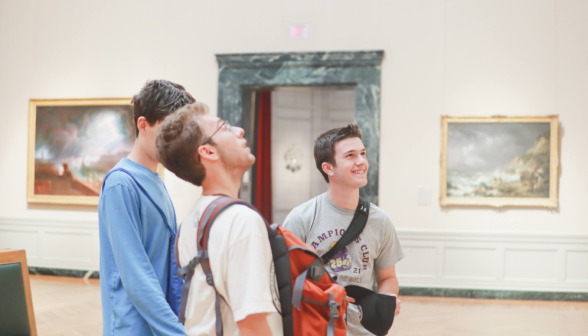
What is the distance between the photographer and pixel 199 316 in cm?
127

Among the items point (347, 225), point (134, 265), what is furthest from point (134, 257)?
point (347, 225)

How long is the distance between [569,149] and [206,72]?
5.48 m

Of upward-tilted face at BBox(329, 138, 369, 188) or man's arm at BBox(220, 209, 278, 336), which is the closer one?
man's arm at BBox(220, 209, 278, 336)

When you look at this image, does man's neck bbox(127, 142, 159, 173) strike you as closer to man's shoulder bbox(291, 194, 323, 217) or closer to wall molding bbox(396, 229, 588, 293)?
man's shoulder bbox(291, 194, 323, 217)

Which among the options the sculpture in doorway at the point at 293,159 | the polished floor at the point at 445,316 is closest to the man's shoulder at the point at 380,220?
the polished floor at the point at 445,316

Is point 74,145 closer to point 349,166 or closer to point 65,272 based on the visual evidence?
point 65,272

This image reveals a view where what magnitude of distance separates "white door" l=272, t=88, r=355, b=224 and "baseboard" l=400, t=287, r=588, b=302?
4.70 metres

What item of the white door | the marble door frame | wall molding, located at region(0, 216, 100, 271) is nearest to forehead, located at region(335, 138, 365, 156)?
the marble door frame

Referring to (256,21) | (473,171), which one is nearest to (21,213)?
(256,21)

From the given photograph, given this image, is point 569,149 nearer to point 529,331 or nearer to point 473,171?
point 473,171

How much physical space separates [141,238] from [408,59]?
20.6ft

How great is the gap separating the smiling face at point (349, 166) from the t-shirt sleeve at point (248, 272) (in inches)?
42.5

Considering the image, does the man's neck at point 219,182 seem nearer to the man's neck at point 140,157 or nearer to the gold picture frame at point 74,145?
the man's neck at point 140,157

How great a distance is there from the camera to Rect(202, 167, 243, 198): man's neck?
135 centimetres
